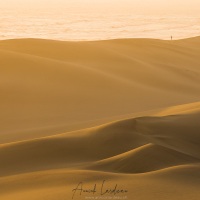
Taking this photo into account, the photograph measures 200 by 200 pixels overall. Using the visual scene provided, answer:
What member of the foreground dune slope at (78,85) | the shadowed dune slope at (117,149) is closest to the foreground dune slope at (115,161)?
the shadowed dune slope at (117,149)

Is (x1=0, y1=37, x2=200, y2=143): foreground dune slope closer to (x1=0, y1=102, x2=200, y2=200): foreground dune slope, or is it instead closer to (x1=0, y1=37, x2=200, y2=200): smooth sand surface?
(x1=0, y1=37, x2=200, y2=200): smooth sand surface

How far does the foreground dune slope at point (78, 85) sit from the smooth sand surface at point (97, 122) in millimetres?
17

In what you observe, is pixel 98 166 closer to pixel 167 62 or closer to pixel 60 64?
pixel 60 64

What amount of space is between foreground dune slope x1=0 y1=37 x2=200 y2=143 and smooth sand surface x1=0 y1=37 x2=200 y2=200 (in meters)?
0.02

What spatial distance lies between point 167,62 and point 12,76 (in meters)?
6.18

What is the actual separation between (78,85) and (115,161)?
6326 millimetres

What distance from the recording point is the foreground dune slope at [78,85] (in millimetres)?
7852

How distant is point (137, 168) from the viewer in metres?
3.81

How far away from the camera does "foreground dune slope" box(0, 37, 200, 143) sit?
7852mm

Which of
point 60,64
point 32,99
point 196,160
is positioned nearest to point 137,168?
point 196,160
